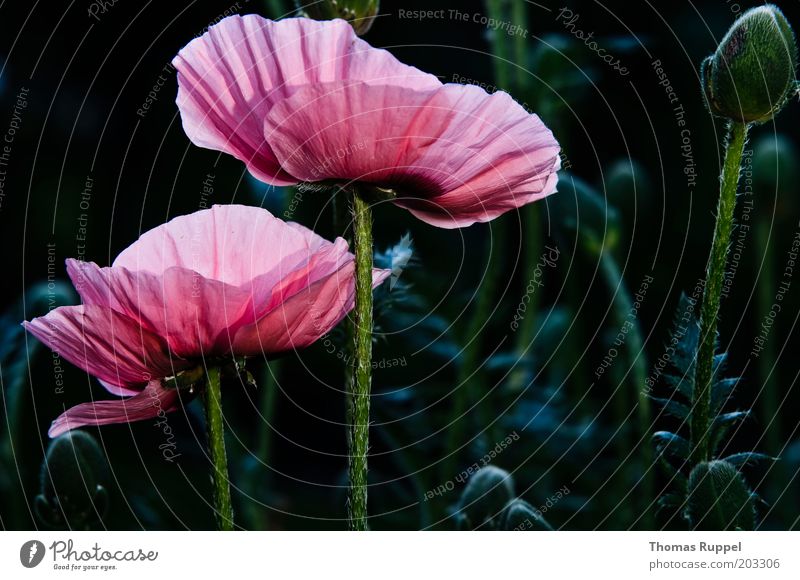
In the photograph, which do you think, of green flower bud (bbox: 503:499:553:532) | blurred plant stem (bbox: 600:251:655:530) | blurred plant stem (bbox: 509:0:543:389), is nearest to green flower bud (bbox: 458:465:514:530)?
green flower bud (bbox: 503:499:553:532)

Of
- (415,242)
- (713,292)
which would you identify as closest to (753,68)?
A: (713,292)

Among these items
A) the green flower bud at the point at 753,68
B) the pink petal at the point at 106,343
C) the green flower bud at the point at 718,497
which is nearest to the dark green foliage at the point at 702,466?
the green flower bud at the point at 718,497

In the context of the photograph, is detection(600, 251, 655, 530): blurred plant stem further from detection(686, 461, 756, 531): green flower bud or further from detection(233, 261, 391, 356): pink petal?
detection(233, 261, 391, 356): pink petal

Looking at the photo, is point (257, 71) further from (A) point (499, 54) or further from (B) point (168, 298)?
(A) point (499, 54)
